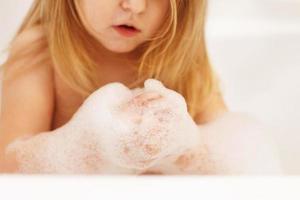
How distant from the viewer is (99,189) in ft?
1.87

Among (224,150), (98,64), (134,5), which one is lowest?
(224,150)

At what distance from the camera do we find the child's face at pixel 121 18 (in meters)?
0.90

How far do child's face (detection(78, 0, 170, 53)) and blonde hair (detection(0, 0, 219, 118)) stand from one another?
0.01m

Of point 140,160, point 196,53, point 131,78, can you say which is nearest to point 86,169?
point 140,160

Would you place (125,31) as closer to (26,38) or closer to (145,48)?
(145,48)

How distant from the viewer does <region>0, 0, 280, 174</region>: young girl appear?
0.90 metres

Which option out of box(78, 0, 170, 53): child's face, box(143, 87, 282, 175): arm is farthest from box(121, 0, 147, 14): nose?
box(143, 87, 282, 175): arm

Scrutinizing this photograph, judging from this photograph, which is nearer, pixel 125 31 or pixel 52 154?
pixel 52 154

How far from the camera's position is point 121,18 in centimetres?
91

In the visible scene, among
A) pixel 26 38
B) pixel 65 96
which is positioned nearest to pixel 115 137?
pixel 65 96

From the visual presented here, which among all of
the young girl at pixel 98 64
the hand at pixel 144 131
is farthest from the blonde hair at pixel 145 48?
the hand at pixel 144 131

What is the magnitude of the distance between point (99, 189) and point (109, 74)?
385 mm

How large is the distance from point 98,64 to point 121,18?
93mm

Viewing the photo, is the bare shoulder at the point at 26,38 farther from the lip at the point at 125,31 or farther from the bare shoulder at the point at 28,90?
the lip at the point at 125,31
